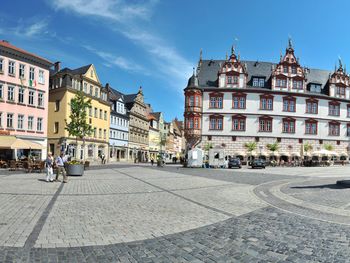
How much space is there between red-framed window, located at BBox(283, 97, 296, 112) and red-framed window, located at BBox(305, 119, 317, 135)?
3.91 metres

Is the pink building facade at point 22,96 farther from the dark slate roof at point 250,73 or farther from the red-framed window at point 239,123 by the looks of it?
the red-framed window at point 239,123

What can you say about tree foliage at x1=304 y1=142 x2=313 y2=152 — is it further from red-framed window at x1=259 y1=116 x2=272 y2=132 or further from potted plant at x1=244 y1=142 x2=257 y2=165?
potted plant at x1=244 y1=142 x2=257 y2=165

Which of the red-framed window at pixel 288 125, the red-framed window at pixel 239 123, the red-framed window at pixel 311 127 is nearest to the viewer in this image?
the red-framed window at pixel 239 123

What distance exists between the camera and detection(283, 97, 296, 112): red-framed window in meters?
57.3

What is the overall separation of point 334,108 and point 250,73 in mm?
17795

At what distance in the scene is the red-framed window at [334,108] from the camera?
60.1m

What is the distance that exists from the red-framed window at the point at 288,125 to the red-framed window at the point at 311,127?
2945 mm

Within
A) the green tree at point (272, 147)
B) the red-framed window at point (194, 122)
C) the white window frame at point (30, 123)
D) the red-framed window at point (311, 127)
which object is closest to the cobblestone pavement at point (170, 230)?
the white window frame at point (30, 123)


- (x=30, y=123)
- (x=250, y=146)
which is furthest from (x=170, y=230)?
(x=250, y=146)

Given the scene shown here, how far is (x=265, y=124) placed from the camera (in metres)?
56.5

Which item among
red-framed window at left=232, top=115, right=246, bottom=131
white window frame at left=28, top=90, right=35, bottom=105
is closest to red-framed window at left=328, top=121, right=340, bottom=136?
red-framed window at left=232, top=115, right=246, bottom=131

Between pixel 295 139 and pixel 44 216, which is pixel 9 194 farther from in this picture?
pixel 295 139

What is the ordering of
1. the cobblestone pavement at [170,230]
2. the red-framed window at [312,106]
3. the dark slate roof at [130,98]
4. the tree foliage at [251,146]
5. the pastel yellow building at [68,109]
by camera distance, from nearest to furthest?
the cobblestone pavement at [170,230] < the pastel yellow building at [68,109] < the tree foliage at [251,146] < the red-framed window at [312,106] < the dark slate roof at [130,98]

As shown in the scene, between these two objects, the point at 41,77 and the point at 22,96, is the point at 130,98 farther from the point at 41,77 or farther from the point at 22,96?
the point at 22,96
